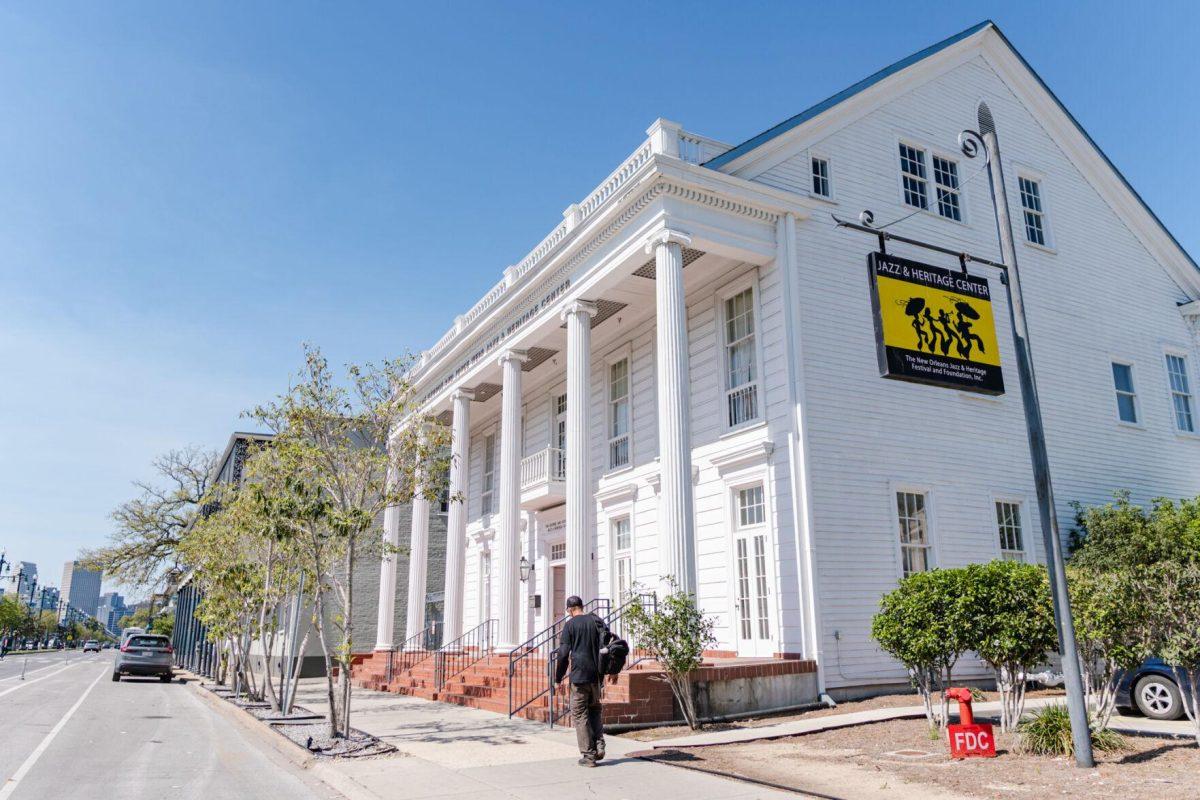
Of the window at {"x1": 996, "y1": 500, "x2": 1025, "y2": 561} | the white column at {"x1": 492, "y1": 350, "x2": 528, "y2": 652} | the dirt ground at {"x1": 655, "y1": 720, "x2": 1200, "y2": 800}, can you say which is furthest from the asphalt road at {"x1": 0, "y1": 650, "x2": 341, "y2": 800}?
the window at {"x1": 996, "y1": 500, "x2": 1025, "y2": 561}

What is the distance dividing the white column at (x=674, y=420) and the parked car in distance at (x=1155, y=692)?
19.8 feet

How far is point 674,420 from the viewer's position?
1398 cm

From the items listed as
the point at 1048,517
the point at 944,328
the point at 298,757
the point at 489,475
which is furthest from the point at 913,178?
the point at 298,757

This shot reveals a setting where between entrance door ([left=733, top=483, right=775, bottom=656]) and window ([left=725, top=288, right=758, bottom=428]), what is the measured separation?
1.52 m

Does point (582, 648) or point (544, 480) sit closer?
point (582, 648)

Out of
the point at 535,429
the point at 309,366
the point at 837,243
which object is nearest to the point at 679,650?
the point at 309,366

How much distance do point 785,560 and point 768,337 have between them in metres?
4.13

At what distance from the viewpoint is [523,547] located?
78.9ft

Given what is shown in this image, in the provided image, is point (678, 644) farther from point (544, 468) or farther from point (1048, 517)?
point (544, 468)

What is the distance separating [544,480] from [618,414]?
2.82 meters

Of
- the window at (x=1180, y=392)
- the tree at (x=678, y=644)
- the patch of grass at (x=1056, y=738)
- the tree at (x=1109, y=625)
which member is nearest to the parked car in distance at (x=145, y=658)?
the tree at (x=678, y=644)

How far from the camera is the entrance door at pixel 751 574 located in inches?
590

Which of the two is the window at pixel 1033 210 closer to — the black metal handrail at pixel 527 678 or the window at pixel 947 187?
the window at pixel 947 187

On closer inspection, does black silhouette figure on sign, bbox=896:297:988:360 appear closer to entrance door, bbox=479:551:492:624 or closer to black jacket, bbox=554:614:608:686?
black jacket, bbox=554:614:608:686
